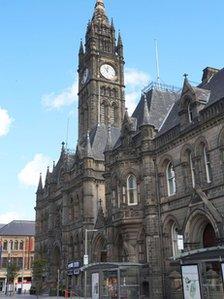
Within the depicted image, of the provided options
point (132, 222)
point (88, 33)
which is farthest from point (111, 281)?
point (88, 33)

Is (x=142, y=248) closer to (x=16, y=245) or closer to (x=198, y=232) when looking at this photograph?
(x=198, y=232)

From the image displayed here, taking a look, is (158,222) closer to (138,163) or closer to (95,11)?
(138,163)

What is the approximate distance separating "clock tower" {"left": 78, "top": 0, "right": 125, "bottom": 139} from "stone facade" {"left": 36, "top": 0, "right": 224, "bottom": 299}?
38.3ft

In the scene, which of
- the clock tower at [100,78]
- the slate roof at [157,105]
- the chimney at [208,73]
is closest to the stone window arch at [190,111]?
the slate roof at [157,105]

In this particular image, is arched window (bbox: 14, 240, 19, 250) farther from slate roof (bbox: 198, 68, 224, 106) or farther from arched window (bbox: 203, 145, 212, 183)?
arched window (bbox: 203, 145, 212, 183)

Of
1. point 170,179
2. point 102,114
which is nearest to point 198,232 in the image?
point 170,179

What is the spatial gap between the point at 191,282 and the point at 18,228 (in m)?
82.7

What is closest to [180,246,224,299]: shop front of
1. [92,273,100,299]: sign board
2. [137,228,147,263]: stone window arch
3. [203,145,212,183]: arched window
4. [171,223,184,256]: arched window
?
[92,273,100,299]: sign board

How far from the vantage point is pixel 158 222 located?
32.4m

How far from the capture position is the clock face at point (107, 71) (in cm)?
6762

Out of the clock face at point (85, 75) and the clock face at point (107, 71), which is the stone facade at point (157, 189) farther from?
the clock face at point (85, 75)

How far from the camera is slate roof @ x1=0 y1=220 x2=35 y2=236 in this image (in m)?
94.2

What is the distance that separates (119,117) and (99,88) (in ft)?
18.6

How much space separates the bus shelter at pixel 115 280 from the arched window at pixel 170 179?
6639 mm
